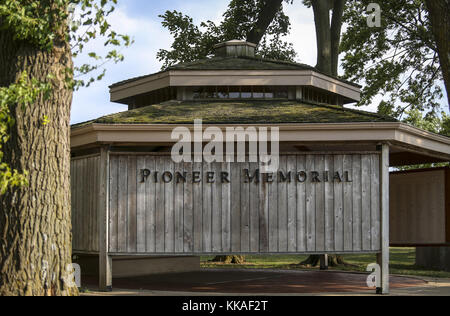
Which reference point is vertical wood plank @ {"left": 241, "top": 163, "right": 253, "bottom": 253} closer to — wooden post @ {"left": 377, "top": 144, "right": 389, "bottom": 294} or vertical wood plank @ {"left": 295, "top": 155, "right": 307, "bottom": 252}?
vertical wood plank @ {"left": 295, "top": 155, "right": 307, "bottom": 252}

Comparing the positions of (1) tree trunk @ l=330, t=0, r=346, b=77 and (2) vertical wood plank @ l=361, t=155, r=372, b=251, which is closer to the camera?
(2) vertical wood plank @ l=361, t=155, r=372, b=251

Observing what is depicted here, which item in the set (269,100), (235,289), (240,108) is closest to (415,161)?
(269,100)

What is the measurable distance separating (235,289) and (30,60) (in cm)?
712

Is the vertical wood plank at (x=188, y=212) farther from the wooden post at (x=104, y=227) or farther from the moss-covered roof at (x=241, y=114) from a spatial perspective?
the wooden post at (x=104, y=227)

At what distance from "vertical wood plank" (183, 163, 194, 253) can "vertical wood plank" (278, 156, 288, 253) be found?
188cm

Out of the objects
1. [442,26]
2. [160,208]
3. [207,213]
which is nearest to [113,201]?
[160,208]

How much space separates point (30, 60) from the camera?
9156 millimetres

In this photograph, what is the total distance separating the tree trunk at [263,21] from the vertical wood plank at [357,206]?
1525 cm

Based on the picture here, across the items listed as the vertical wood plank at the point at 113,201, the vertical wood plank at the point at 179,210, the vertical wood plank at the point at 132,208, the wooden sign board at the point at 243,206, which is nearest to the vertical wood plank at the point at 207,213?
the wooden sign board at the point at 243,206

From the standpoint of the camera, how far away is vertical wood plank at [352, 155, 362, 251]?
13.4 m

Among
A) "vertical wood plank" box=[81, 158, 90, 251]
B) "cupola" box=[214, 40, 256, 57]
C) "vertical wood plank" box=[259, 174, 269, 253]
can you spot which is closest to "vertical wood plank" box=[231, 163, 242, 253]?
"vertical wood plank" box=[259, 174, 269, 253]

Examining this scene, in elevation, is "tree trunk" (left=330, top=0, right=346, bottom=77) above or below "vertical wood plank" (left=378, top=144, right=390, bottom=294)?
above

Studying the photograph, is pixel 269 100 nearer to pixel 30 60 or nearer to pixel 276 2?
pixel 30 60

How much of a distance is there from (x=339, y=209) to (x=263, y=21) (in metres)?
16.3
